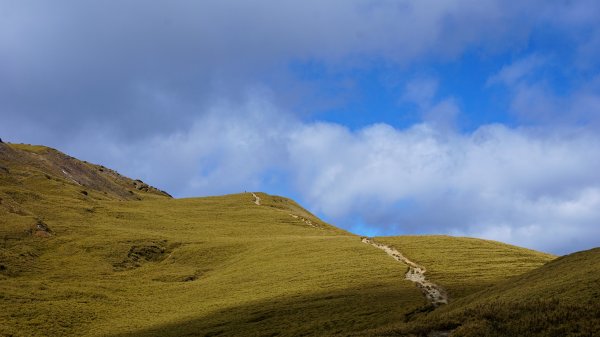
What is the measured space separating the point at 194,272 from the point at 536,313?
65660 mm

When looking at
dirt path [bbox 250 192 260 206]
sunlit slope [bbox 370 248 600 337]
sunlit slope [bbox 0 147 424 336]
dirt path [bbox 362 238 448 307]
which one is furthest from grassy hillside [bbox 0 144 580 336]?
dirt path [bbox 250 192 260 206]

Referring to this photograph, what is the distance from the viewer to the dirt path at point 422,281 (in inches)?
2073

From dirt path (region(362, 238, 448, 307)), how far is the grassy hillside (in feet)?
3.86

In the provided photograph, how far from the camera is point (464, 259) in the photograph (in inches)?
2977

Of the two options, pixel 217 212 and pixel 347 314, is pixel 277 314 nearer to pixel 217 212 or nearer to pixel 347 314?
pixel 347 314

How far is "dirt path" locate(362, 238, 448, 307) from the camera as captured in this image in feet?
173

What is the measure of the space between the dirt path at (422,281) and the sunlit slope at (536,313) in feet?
35.2

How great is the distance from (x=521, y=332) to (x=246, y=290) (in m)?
44.9

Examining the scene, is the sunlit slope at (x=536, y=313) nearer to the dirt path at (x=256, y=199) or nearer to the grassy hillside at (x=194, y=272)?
the grassy hillside at (x=194, y=272)

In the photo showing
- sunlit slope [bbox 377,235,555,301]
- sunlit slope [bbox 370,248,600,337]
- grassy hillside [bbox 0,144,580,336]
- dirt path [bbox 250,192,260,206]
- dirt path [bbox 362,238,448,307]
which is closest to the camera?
sunlit slope [bbox 370,248,600,337]

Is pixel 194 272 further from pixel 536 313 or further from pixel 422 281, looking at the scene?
pixel 536 313

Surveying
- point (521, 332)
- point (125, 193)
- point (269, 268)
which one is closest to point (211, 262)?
point (269, 268)

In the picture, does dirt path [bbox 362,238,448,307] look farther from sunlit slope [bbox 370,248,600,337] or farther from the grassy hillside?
sunlit slope [bbox 370,248,600,337]

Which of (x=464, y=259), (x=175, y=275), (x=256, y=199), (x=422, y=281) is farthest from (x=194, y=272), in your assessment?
(x=256, y=199)
